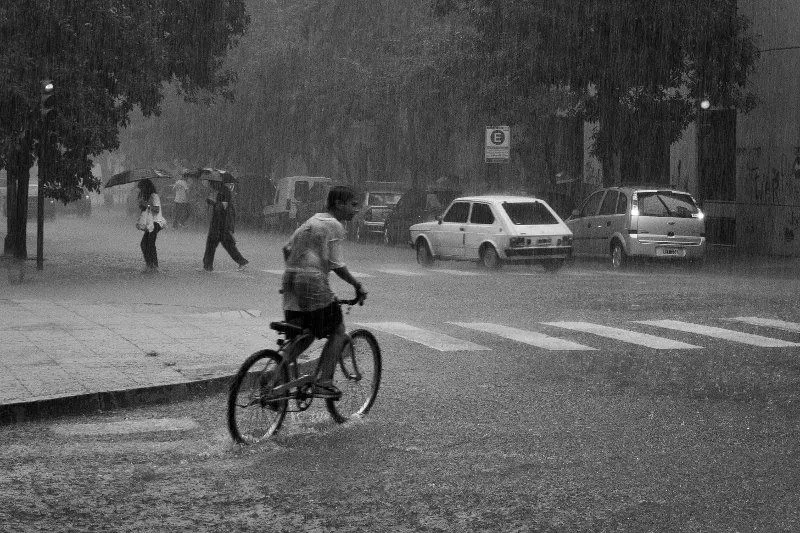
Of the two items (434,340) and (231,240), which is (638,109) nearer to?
(231,240)

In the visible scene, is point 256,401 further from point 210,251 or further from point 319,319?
point 210,251

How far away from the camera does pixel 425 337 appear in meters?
14.4

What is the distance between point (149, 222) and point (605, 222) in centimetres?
900

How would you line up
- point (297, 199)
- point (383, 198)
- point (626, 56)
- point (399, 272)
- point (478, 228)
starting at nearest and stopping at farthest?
point (399, 272)
point (478, 228)
point (626, 56)
point (383, 198)
point (297, 199)

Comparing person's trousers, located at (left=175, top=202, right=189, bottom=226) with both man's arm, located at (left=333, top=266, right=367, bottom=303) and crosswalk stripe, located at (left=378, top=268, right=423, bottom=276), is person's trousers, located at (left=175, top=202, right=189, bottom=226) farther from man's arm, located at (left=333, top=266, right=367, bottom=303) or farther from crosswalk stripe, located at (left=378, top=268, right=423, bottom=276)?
man's arm, located at (left=333, top=266, right=367, bottom=303)

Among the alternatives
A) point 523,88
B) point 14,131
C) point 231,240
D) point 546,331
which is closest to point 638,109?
point 523,88

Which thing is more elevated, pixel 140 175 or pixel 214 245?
pixel 140 175

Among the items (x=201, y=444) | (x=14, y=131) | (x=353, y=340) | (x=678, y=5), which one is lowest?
(x=201, y=444)

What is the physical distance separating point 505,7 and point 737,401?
885 inches

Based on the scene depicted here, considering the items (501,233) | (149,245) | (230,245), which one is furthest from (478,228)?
→ (149,245)

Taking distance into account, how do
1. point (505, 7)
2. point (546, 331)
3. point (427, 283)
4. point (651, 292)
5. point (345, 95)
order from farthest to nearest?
point (345, 95) → point (505, 7) → point (427, 283) → point (651, 292) → point (546, 331)

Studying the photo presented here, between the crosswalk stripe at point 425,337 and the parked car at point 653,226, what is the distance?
11.4 metres

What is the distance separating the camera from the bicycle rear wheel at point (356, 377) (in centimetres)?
913

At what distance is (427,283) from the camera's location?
73.4ft
